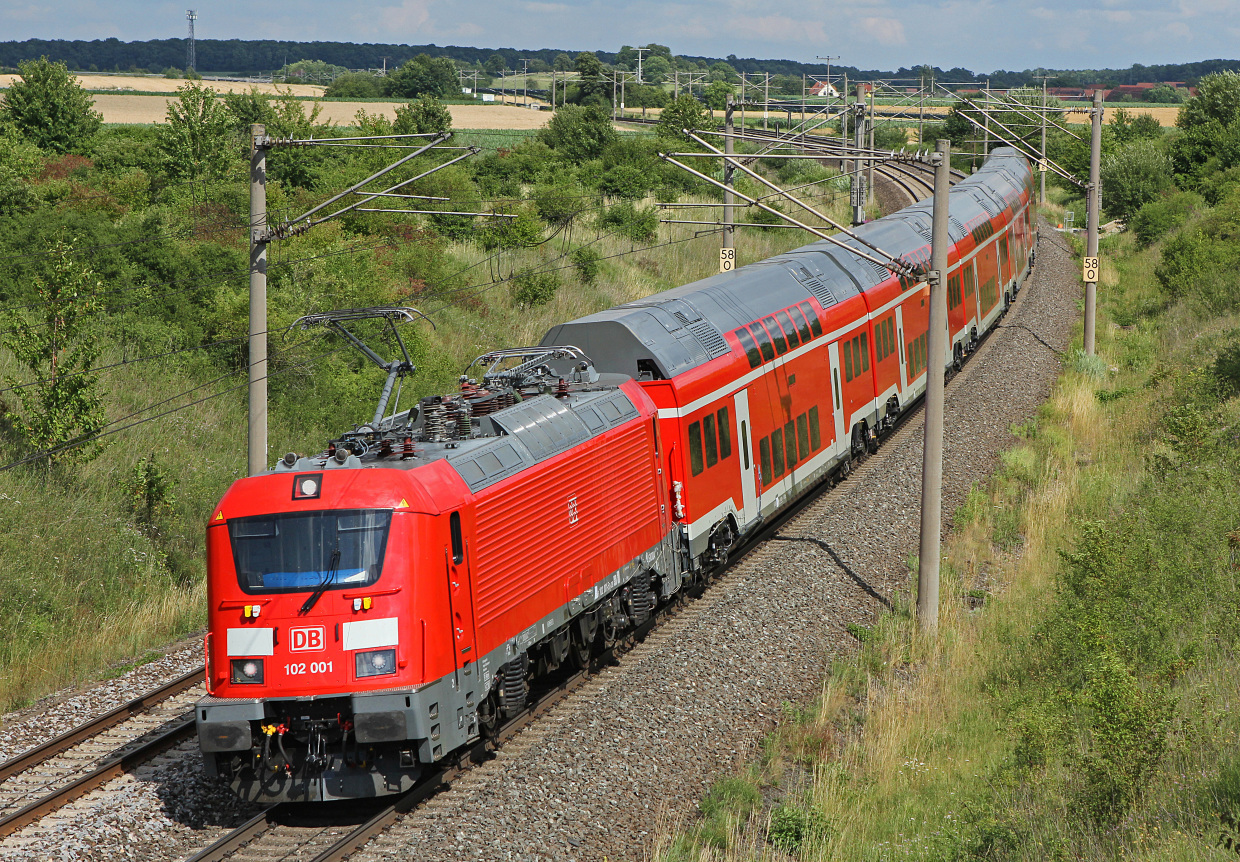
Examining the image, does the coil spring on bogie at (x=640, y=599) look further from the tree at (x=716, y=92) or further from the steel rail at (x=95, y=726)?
the tree at (x=716, y=92)

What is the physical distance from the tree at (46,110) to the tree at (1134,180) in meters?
49.7

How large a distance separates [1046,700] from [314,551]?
6.96m

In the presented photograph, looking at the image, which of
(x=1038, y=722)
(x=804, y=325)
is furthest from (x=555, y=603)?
(x=804, y=325)

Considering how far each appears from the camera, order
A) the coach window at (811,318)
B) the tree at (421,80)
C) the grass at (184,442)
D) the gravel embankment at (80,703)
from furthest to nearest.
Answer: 1. the tree at (421,80)
2. the coach window at (811,318)
3. the grass at (184,442)
4. the gravel embankment at (80,703)

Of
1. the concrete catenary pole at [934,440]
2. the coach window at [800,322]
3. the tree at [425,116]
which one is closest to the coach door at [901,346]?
the coach window at [800,322]

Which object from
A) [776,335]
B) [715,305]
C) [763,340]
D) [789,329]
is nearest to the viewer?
[715,305]

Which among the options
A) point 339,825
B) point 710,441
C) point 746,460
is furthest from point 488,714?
point 746,460

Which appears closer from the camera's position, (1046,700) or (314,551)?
(314,551)

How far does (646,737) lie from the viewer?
1205 centimetres

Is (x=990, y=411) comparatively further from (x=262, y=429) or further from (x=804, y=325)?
(x=262, y=429)

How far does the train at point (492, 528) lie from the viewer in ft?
33.0

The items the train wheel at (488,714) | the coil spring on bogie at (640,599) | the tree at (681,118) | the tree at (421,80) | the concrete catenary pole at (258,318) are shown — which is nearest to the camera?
the train wheel at (488,714)

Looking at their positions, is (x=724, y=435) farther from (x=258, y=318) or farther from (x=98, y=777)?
(x=98, y=777)

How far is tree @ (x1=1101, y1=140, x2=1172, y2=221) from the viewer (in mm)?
59844
